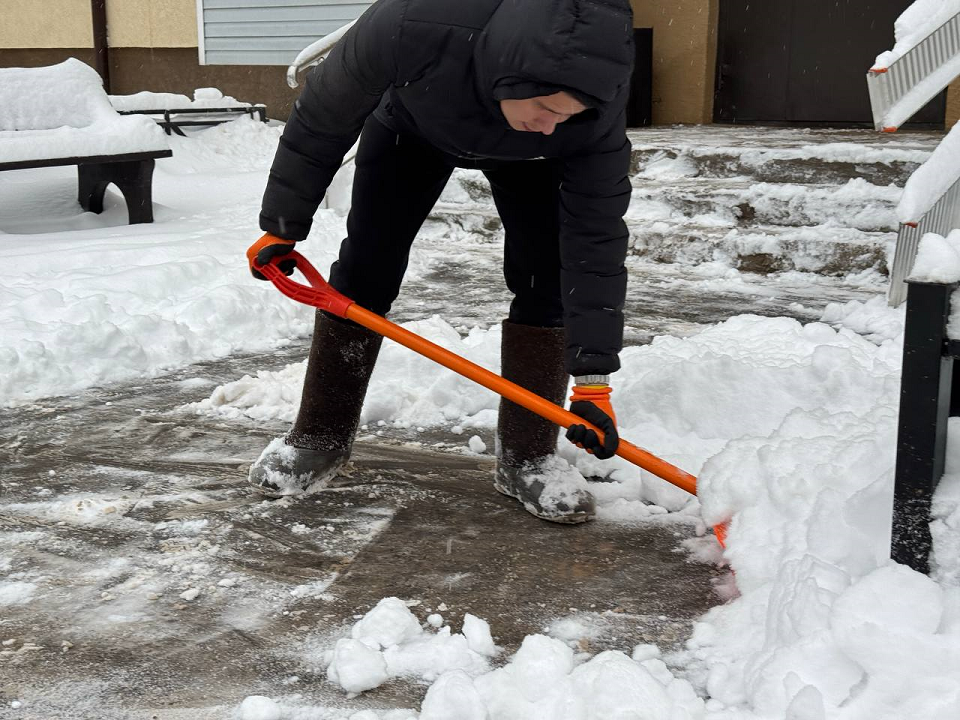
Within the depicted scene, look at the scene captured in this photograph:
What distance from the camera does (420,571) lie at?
2252 mm

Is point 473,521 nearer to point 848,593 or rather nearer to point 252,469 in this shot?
point 252,469

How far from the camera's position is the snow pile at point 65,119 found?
19.6 ft

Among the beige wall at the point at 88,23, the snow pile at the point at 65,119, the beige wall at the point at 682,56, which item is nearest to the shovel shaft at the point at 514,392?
the snow pile at the point at 65,119

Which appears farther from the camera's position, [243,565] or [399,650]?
[243,565]

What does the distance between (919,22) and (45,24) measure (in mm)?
11566

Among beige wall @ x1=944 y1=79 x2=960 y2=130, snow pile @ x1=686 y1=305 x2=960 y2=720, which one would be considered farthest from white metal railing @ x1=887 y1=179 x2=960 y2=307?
beige wall @ x1=944 y1=79 x2=960 y2=130

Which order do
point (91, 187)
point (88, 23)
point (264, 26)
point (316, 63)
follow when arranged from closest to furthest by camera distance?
1. point (91, 187)
2. point (316, 63)
3. point (264, 26)
4. point (88, 23)

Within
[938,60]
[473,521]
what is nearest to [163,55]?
[938,60]

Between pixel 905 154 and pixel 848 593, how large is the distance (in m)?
4.63

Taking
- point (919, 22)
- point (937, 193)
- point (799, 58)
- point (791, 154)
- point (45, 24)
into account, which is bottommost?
point (791, 154)

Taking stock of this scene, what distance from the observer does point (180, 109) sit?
9742 millimetres

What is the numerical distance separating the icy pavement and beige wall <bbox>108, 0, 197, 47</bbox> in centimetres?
930

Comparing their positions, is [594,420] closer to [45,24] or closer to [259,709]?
[259,709]

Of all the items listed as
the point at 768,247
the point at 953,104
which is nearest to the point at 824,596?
the point at 768,247
